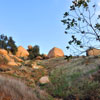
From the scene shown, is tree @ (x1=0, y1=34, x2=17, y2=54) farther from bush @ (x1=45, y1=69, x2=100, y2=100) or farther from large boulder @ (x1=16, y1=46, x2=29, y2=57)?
bush @ (x1=45, y1=69, x2=100, y2=100)

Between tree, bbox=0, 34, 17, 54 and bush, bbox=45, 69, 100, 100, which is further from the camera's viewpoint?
tree, bbox=0, 34, 17, 54

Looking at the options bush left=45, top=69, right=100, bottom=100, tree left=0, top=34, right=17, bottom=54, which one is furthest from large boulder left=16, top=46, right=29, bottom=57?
bush left=45, top=69, right=100, bottom=100

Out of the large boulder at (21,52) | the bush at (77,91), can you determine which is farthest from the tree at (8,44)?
the bush at (77,91)

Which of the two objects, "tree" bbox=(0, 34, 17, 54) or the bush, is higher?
"tree" bbox=(0, 34, 17, 54)

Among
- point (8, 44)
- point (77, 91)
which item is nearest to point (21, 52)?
point (8, 44)

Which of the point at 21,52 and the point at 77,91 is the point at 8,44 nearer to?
the point at 21,52

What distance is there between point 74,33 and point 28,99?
2786 mm

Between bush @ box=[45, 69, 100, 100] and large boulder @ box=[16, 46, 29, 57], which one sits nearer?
bush @ box=[45, 69, 100, 100]

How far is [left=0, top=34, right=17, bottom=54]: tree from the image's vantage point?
1737 inches

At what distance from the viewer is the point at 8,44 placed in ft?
146

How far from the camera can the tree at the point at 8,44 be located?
44.1 meters

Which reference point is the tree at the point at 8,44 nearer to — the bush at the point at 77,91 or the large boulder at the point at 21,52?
the large boulder at the point at 21,52

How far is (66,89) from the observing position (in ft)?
38.2

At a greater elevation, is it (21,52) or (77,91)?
(21,52)
